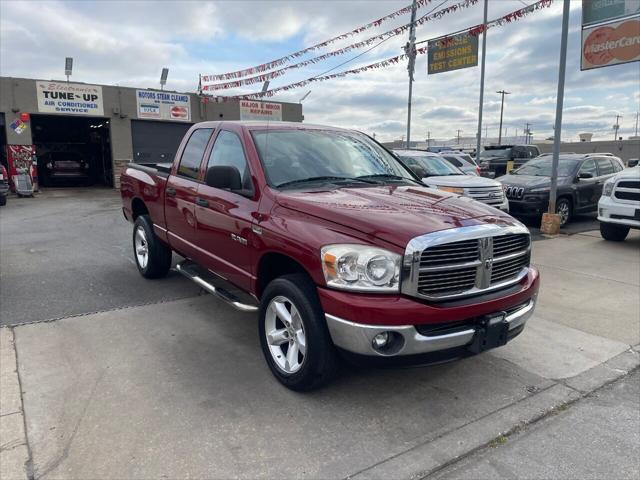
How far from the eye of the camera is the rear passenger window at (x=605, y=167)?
1208 centimetres

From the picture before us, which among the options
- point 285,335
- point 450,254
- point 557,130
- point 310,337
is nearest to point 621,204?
point 557,130

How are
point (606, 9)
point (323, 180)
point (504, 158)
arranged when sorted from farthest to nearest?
1. point (504, 158)
2. point (606, 9)
3. point (323, 180)

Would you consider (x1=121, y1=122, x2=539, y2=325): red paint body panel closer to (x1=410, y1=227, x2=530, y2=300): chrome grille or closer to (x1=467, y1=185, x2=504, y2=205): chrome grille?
(x1=410, y1=227, x2=530, y2=300): chrome grille

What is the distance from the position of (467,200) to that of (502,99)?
62694mm

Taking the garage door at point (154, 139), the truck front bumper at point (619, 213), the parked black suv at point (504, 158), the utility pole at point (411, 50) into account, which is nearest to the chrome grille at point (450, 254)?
the truck front bumper at point (619, 213)

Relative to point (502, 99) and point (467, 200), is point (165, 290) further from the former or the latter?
point (502, 99)

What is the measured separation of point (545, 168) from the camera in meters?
11.9

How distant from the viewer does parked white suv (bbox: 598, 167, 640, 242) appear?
27.4 feet

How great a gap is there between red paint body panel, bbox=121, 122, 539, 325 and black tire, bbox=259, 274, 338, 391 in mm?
120

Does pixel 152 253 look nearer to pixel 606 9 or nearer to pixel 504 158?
pixel 606 9

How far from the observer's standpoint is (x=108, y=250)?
795 centimetres

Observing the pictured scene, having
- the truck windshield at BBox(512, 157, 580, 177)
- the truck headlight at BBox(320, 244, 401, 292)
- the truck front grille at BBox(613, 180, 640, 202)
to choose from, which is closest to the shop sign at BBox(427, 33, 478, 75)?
the truck windshield at BBox(512, 157, 580, 177)

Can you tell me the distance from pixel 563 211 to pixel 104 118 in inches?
686

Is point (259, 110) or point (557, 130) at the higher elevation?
point (259, 110)
